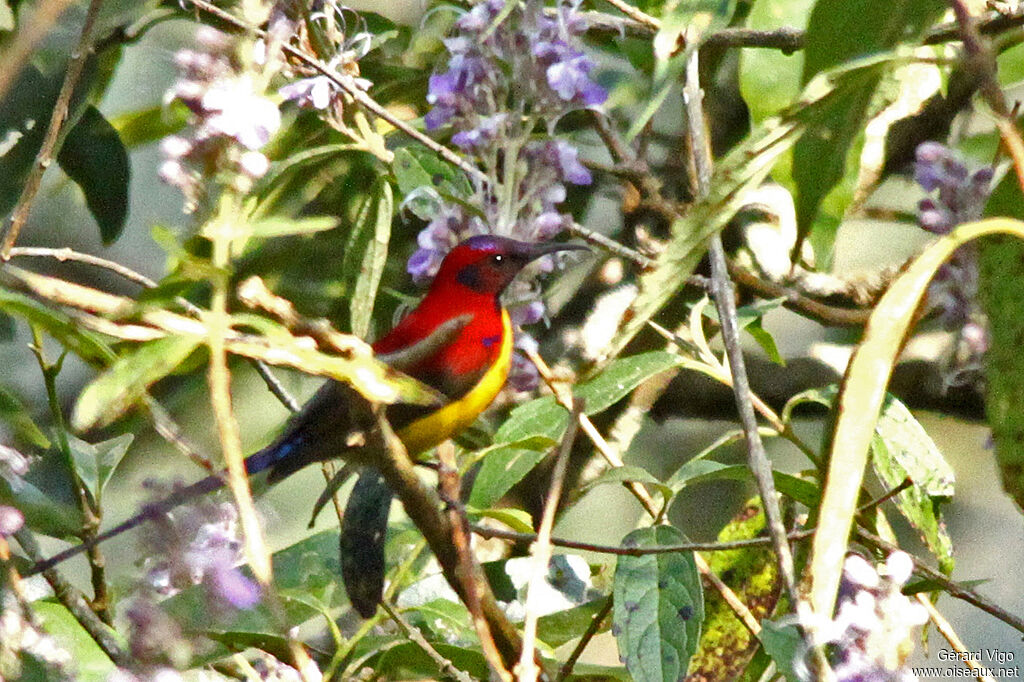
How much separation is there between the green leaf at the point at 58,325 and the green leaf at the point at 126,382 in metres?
0.14

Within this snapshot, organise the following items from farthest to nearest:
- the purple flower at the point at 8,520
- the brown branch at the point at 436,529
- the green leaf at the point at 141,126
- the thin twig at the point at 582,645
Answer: the green leaf at the point at 141,126
the thin twig at the point at 582,645
the purple flower at the point at 8,520
the brown branch at the point at 436,529

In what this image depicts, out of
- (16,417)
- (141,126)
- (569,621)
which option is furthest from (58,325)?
(141,126)

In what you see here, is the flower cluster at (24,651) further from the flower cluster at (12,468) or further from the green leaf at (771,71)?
the green leaf at (771,71)

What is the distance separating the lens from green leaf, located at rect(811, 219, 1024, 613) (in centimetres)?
78

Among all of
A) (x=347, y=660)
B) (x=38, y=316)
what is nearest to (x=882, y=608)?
(x=347, y=660)

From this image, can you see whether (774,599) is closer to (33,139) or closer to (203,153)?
(203,153)

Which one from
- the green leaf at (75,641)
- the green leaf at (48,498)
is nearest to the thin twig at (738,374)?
the green leaf at (75,641)

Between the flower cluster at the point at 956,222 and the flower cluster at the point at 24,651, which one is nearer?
the flower cluster at the point at 24,651

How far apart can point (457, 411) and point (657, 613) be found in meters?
0.74

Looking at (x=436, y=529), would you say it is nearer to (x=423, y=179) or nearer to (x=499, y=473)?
(x=499, y=473)

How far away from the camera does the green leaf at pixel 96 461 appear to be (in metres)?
1.41

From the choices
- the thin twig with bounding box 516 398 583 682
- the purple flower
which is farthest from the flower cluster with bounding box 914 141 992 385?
the purple flower

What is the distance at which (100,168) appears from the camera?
1.91m

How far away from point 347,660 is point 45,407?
137cm
